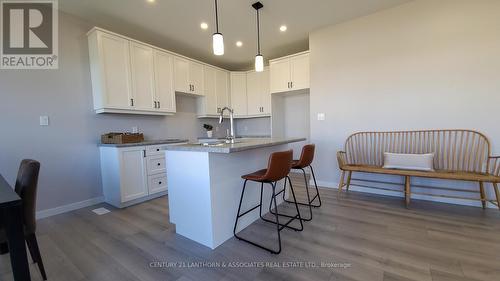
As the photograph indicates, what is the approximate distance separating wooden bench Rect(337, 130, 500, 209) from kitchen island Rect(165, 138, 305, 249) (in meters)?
1.73

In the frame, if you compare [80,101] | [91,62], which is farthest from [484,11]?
[80,101]

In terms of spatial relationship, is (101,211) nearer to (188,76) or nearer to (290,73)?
(188,76)

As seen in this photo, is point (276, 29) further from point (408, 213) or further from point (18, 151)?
point (18, 151)

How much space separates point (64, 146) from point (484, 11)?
5.49m

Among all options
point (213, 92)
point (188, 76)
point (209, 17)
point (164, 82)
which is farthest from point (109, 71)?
point (213, 92)

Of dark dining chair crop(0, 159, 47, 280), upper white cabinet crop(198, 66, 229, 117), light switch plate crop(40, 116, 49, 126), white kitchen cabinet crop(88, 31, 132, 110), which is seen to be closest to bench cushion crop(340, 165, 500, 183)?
upper white cabinet crop(198, 66, 229, 117)

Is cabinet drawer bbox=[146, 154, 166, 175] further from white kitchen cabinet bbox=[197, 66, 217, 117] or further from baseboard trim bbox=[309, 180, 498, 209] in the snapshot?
baseboard trim bbox=[309, 180, 498, 209]

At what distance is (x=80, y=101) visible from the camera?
113 inches

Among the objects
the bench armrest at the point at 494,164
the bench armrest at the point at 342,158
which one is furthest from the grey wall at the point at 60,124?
the bench armrest at the point at 494,164

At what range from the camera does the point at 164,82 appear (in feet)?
11.6

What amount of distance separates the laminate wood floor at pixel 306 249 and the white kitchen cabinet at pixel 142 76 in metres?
1.71

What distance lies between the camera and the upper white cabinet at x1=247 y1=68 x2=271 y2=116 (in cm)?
458

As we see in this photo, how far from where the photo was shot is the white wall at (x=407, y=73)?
2430 millimetres

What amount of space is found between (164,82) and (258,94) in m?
2.05
